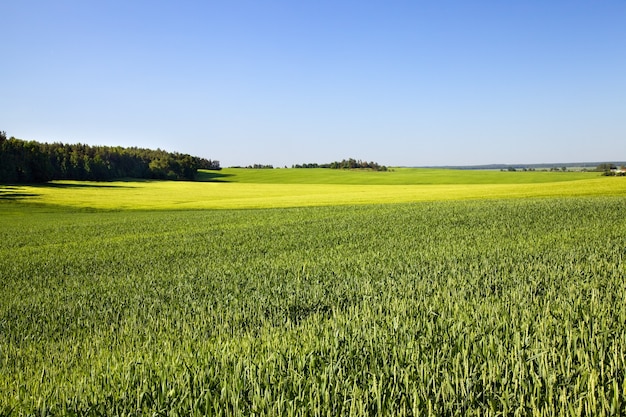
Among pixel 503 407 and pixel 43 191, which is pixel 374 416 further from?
pixel 43 191

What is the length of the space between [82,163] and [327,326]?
102 metres

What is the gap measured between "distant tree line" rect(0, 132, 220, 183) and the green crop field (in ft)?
240

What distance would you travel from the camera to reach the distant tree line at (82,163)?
7650cm

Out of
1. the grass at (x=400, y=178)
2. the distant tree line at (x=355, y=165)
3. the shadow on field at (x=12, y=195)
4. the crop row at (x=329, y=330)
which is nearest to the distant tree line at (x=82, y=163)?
the grass at (x=400, y=178)

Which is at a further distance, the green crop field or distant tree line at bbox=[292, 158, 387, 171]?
distant tree line at bbox=[292, 158, 387, 171]

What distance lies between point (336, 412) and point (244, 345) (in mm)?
2042

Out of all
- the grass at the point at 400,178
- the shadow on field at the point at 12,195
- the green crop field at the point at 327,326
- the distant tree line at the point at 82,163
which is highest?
the distant tree line at the point at 82,163

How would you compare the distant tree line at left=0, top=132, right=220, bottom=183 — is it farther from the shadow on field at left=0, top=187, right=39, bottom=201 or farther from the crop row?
the crop row

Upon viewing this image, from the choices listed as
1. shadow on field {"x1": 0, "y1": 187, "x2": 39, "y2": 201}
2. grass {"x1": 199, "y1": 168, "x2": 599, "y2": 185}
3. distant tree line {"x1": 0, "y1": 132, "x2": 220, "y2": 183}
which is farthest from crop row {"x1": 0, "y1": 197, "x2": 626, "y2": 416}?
grass {"x1": 199, "y1": 168, "x2": 599, "y2": 185}

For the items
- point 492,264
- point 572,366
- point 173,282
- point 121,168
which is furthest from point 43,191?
point 572,366

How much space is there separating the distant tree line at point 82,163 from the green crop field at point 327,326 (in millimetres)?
73206

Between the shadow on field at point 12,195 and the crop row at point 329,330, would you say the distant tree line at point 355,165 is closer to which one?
the shadow on field at point 12,195

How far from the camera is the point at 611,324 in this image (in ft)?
15.6

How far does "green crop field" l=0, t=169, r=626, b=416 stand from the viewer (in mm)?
3365
